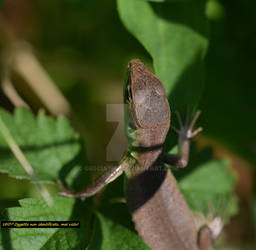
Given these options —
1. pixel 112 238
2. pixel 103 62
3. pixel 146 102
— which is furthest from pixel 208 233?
pixel 103 62

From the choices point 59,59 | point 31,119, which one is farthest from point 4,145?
point 59,59

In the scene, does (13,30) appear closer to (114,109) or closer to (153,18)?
(114,109)

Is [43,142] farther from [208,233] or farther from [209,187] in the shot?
[208,233]

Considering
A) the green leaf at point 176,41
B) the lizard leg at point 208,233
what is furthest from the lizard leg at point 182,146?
the lizard leg at point 208,233

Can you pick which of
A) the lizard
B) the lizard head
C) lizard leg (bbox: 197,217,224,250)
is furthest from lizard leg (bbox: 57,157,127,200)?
lizard leg (bbox: 197,217,224,250)

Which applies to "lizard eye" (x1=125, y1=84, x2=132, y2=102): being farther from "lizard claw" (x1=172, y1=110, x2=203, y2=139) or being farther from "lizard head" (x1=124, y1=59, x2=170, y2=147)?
"lizard claw" (x1=172, y1=110, x2=203, y2=139)

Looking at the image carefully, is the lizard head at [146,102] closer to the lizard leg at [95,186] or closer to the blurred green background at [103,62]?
the lizard leg at [95,186]

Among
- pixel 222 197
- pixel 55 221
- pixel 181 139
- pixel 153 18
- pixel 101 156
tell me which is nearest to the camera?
pixel 55 221
